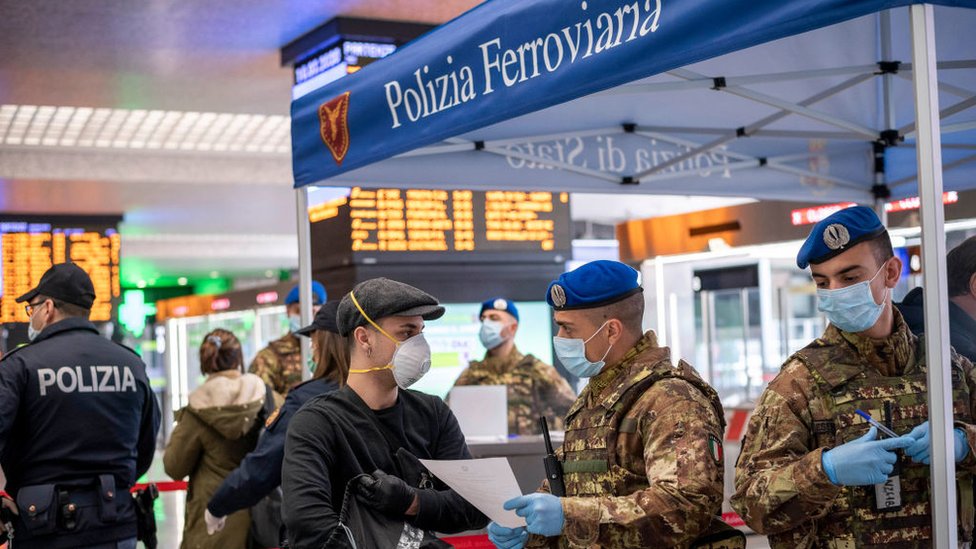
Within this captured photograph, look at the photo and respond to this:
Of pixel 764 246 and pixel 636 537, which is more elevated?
pixel 764 246

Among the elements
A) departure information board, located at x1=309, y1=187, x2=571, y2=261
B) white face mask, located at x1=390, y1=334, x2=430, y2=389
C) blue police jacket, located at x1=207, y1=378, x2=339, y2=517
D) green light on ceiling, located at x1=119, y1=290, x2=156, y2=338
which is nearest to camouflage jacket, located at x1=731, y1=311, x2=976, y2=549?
white face mask, located at x1=390, y1=334, x2=430, y2=389

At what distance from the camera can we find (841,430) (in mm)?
2520

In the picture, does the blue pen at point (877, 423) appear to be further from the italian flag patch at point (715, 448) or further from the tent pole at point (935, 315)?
the italian flag patch at point (715, 448)

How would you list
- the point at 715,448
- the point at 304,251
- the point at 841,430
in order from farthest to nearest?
the point at 304,251
the point at 841,430
the point at 715,448

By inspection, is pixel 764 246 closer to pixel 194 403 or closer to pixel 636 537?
pixel 194 403

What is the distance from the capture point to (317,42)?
793 cm

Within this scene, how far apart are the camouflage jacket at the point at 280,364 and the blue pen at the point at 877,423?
5.08 m

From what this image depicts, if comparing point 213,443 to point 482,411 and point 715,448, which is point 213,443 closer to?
point 482,411

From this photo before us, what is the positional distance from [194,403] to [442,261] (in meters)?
3.40

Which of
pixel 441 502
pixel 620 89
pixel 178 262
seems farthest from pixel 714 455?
pixel 178 262

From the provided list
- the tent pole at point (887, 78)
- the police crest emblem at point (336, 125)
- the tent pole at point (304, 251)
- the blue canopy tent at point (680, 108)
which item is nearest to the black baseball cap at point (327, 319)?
the blue canopy tent at point (680, 108)

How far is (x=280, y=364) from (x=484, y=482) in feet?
16.2

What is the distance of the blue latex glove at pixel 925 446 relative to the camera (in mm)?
2342

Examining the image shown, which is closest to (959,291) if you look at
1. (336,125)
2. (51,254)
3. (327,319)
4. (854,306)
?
(854,306)
